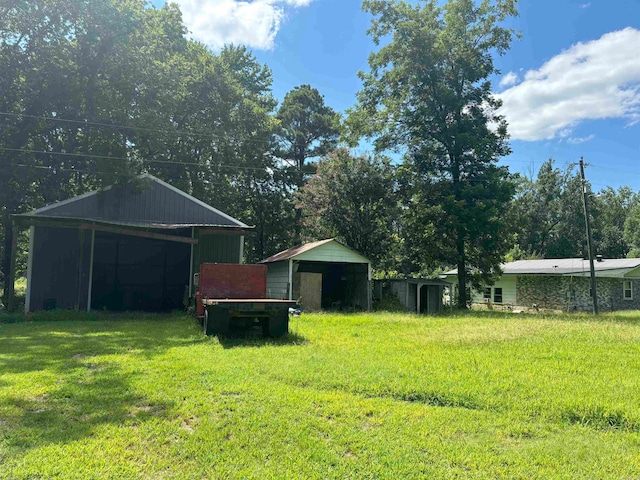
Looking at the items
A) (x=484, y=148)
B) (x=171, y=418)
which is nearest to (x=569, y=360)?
(x=171, y=418)

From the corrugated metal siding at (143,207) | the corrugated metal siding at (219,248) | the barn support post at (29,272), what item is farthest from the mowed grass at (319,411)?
the corrugated metal siding at (219,248)

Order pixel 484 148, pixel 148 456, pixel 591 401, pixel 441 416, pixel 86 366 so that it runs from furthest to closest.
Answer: pixel 484 148
pixel 86 366
pixel 591 401
pixel 441 416
pixel 148 456

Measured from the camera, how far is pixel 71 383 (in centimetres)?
566

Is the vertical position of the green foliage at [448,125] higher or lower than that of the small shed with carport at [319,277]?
higher

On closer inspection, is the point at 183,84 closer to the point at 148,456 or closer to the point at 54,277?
the point at 54,277

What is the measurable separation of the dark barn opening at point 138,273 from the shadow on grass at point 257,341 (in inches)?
359

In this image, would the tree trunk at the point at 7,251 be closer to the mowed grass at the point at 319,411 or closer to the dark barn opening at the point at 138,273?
the dark barn opening at the point at 138,273

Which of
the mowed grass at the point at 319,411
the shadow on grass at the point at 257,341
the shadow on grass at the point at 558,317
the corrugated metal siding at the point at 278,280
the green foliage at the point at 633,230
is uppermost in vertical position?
the green foliage at the point at 633,230

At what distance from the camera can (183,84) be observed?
987 inches

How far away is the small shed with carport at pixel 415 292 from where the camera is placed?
71.5 feet

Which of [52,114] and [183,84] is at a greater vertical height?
[183,84]

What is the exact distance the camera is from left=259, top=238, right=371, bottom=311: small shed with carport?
19250mm

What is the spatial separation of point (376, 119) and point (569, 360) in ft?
64.8

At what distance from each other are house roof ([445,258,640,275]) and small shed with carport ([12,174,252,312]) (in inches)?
732
